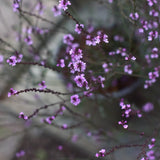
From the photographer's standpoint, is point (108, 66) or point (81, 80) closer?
point (81, 80)

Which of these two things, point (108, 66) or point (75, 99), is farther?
point (108, 66)

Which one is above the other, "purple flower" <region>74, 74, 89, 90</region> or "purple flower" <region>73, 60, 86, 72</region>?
"purple flower" <region>73, 60, 86, 72</region>

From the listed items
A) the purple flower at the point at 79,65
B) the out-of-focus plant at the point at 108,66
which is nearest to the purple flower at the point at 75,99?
the out-of-focus plant at the point at 108,66

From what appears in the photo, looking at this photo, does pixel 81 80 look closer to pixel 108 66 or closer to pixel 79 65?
pixel 79 65

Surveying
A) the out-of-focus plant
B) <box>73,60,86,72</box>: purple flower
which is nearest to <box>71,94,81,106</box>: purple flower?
the out-of-focus plant

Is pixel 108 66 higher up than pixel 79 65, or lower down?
higher up

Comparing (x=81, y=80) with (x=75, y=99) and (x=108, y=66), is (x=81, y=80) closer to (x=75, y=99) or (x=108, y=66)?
(x=75, y=99)

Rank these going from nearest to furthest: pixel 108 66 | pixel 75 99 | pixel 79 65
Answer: pixel 79 65 < pixel 75 99 < pixel 108 66

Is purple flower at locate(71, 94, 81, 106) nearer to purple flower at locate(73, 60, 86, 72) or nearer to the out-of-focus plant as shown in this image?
the out-of-focus plant

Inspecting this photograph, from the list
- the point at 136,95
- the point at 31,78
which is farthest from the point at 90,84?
the point at 136,95

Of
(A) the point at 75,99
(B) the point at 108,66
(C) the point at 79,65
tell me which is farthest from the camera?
(B) the point at 108,66

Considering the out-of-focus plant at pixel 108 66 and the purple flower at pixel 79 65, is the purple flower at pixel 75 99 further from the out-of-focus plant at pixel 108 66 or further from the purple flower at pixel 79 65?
the purple flower at pixel 79 65

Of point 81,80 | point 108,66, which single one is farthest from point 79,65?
point 108,66
